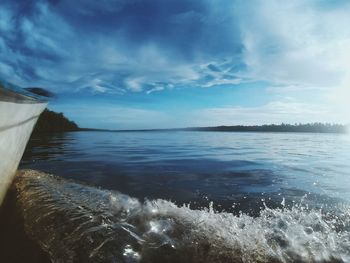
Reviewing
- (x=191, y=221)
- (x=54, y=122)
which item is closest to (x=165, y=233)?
(x=191, y=221)

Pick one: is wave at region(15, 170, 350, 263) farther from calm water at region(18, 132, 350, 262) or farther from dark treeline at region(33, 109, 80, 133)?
dark treeline at region(33, 109, 80, 133)

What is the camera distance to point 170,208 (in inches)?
212

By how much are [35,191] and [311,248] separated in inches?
195

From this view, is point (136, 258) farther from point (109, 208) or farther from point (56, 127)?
point (56, 127)

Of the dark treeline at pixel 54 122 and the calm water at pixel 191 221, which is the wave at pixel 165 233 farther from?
the dark treeline at pixel 54 122

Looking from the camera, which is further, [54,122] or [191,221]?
[54,122]

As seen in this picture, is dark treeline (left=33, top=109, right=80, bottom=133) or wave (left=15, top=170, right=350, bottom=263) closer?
wave (left=15, top=170, right=350, bottom=263)

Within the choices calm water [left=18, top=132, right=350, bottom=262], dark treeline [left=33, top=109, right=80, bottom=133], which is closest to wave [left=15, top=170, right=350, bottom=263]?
calm water [left=18, top=132, right=350, bottom=262]

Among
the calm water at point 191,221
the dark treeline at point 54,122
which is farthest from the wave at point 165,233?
the dark treeline at point 54,122

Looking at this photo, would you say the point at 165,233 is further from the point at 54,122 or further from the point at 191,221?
the point at 54,122

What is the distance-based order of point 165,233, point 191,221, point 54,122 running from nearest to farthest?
point 165,233 → point 191,221 → point 54,122

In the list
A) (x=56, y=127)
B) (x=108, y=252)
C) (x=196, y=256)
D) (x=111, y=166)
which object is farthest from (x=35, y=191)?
(x=56, y=127)

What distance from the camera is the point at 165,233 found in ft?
14.0

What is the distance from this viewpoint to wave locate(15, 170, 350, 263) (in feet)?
12.2
